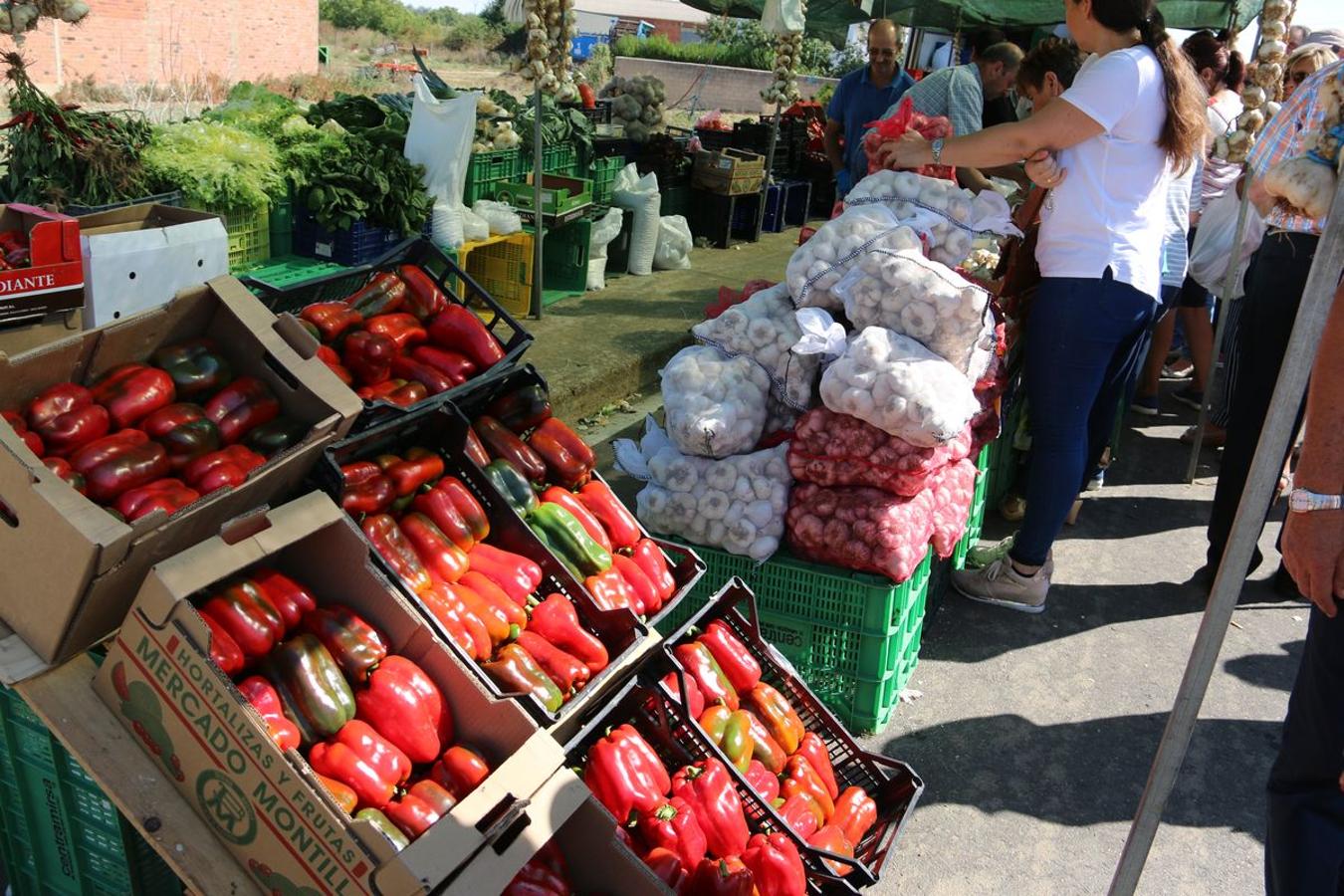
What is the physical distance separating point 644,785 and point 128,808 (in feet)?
3.66

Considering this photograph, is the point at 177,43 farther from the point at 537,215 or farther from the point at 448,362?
the point at 448,362

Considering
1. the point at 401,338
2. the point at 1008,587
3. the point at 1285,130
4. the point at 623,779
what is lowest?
the point at 1008,587

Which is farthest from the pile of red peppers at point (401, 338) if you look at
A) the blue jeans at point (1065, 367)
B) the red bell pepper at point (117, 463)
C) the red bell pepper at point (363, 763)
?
the blue jeans at point (1065, 367)

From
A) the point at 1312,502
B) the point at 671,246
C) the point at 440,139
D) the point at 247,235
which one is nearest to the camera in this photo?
the point at 1312,502

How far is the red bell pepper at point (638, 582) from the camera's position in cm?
319

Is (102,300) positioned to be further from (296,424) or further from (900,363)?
(900,363)

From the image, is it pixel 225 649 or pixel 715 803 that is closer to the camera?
pixel 225 649

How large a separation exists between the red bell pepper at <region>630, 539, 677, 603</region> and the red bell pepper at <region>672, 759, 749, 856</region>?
715mm

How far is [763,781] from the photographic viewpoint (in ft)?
9.11

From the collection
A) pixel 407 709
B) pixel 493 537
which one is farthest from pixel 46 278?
pixel 407 709

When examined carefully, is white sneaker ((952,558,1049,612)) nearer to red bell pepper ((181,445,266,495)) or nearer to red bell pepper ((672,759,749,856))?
red bell pepper ((672,759,749,856))

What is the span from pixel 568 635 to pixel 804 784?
0.74 meters

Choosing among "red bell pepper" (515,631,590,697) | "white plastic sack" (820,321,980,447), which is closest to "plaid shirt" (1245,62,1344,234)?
"white plastic sack" (820,321,980,447)

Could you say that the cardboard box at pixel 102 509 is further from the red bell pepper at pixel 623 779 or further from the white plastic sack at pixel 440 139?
the white plastic sack at pixel 440 139
